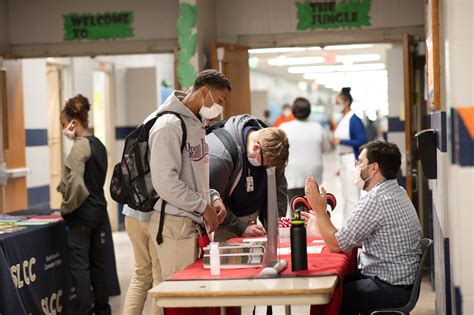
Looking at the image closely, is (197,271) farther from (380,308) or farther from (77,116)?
(77,116)

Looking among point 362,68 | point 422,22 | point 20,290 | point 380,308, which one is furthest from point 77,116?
point 362,68

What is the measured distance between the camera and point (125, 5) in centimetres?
855

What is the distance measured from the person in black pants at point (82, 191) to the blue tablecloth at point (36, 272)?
100 millimetres

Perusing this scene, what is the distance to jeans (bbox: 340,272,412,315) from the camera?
4.50 metres

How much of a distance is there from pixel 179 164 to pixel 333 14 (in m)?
4.16

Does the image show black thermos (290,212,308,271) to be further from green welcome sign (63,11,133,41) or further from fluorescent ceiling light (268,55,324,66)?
fluorescent ceiling light (268,55,324,66)

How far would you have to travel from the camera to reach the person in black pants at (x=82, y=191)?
20.8ft

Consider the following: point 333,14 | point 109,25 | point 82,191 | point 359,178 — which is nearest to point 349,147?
point 333,14

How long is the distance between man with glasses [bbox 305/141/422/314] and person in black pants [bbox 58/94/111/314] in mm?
2383

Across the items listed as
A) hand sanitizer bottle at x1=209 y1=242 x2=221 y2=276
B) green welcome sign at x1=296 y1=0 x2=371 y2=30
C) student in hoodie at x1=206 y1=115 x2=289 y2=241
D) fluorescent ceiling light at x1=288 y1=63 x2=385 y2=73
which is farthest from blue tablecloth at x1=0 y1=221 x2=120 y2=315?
fluorescent ceiling light at x1=288 y1=63 x2=385 y2=73

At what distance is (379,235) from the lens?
448cm

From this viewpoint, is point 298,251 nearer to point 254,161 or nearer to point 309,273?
point 309,273

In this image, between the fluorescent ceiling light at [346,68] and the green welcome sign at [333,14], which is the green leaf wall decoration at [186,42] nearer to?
the green welcome sign at [333,14]

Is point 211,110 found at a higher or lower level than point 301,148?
higher
